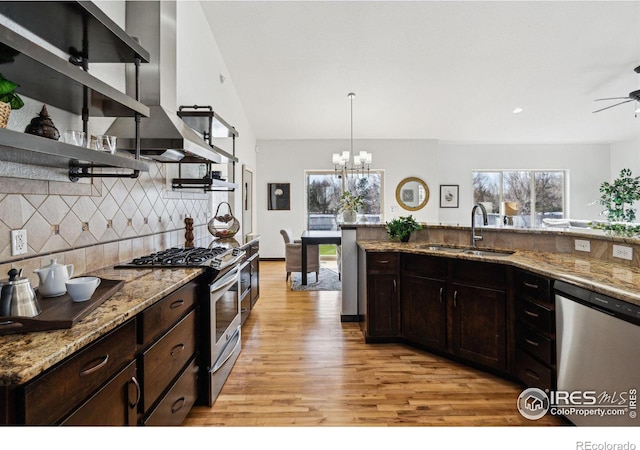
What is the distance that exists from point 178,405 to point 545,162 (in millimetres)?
9317

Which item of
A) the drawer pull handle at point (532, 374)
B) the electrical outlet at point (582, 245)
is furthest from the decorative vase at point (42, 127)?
the electrical outlet at point (582, 245)

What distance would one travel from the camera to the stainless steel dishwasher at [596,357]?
145 cm

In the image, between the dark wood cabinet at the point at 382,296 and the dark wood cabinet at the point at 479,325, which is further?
the dark wood cabinet at the point at 382,296

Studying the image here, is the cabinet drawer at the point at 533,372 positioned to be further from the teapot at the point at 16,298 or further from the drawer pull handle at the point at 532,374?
the teapot at the point at 16,298

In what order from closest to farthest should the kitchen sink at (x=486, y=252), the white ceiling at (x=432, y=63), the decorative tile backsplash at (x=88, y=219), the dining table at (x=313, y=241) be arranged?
the decorative tile backsplash at (x=88, y=219)
the kitchen sink at (x=486, y=252)
the white ceiling at (x=432, y=63)
the dining table at (x=313, y=241)

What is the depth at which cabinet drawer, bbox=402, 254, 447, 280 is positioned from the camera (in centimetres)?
265

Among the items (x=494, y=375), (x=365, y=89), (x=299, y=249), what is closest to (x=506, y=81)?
(x=365, y=89)

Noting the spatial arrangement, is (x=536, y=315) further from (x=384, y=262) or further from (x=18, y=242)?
(x=18, y=242)

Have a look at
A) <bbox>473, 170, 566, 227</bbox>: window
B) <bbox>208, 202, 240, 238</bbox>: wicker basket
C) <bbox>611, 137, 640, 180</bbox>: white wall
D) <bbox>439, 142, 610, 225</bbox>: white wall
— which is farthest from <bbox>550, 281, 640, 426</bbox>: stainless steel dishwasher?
<bbox>611, 137, 640, 180</bbox>: white wall

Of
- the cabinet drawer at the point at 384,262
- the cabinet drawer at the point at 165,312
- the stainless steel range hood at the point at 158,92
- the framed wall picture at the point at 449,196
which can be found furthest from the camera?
the framed wall picture at the point at 449,196

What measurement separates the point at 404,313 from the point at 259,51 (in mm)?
4114

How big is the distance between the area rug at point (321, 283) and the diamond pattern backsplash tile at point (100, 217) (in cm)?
233

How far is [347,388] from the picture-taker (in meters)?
2.24

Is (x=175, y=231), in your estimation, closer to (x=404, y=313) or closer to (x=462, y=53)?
(x=404, y=313)
